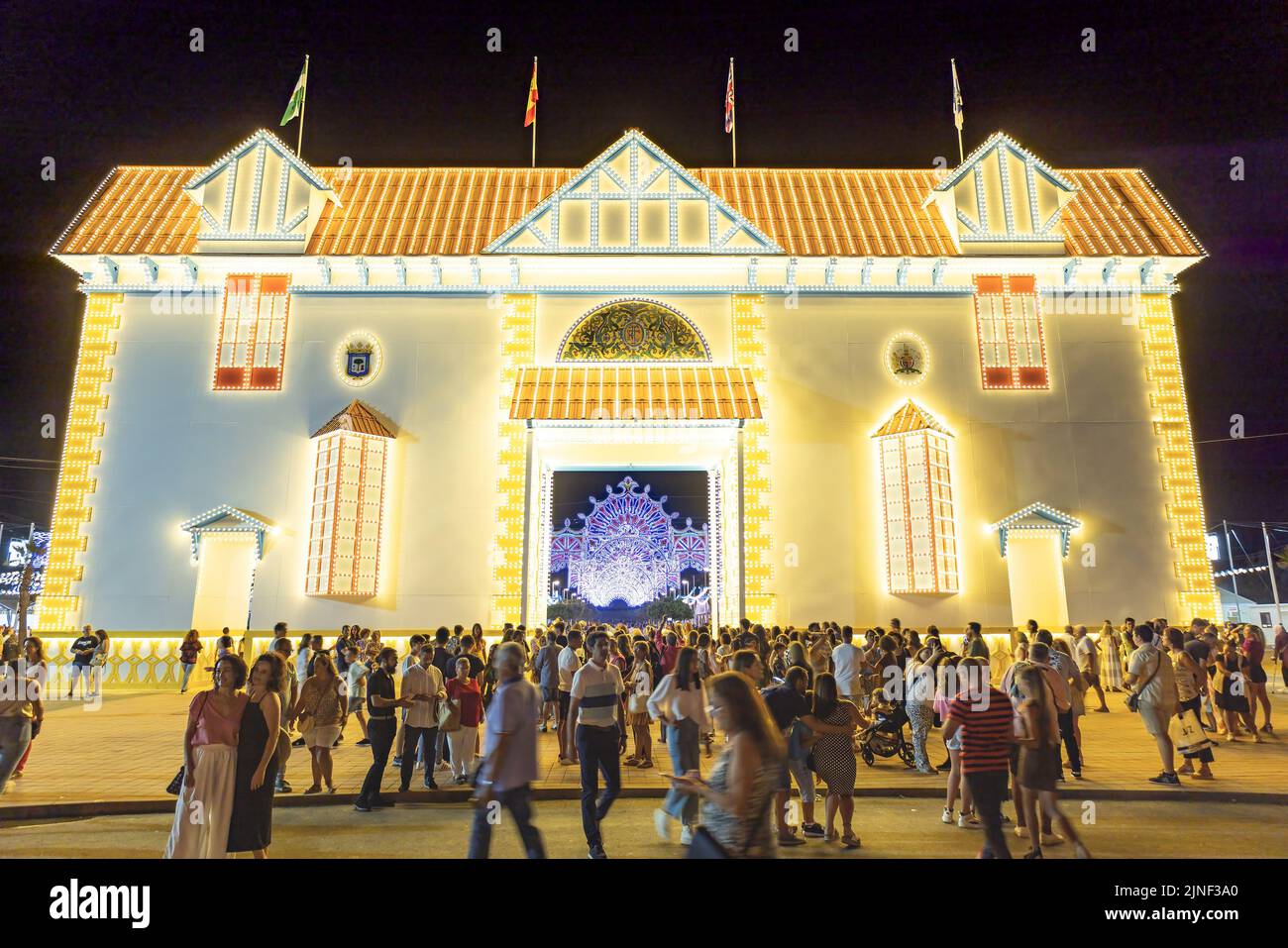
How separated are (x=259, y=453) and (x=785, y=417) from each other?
1363cm

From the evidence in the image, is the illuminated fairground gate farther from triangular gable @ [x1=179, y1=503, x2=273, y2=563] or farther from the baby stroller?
the baby stroller

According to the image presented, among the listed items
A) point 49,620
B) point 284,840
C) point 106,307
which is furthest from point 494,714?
point 106,307

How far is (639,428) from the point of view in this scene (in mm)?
19281

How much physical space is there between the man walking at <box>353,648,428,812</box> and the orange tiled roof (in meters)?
13.9

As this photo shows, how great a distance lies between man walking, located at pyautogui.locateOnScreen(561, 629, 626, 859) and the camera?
22.4 feet

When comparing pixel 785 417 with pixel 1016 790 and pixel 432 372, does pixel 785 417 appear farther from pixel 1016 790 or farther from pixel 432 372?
pixel 1016 790

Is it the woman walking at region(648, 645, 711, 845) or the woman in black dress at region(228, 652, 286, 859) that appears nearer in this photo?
the woman in black dress at region(228, 652, 286, 859)

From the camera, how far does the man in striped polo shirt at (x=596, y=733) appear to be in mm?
6816

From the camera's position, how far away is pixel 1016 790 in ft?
24.4

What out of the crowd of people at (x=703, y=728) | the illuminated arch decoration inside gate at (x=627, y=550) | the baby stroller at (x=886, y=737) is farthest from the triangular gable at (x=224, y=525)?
the baby stroller at (x=886, y=737)

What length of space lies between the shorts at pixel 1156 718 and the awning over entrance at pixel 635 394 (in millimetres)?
10462

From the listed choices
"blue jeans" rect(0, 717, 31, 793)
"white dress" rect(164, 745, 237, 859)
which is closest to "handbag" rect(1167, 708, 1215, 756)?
"white dress" rect(164, 745, 237, 859)

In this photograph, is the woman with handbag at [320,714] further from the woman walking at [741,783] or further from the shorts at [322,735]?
the woman walking at [741,783]

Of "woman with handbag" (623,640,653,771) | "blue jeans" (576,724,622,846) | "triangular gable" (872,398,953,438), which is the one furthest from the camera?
"triangular gable" (872,398,953,438)
